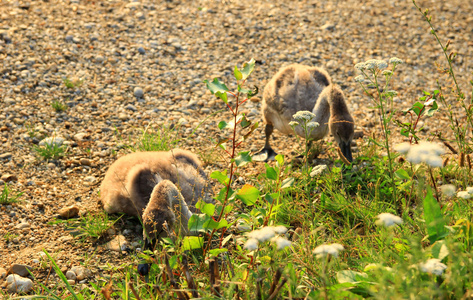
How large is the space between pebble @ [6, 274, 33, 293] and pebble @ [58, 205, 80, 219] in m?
0.98

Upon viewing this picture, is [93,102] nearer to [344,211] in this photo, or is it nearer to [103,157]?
[103,157]

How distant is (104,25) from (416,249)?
7773mm

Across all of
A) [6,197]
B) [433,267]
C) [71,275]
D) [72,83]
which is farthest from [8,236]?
[433,267]

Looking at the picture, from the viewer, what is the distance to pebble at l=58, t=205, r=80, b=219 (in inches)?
192

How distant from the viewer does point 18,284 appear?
12.8 feet

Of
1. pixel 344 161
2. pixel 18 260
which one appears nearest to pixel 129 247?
pixel 18 260

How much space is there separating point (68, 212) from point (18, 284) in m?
1.08

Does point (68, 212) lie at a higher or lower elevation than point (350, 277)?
lower

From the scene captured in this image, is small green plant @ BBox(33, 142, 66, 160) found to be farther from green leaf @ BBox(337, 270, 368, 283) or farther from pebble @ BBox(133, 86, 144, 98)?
green leaf @ BBox(337, 270, 368, 283)

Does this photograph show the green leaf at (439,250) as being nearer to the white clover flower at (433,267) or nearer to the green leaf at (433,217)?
the green leaf at (433,217)

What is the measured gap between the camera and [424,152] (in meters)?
2.53

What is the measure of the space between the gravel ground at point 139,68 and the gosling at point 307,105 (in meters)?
0.46

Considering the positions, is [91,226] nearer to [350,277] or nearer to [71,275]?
[71,275]

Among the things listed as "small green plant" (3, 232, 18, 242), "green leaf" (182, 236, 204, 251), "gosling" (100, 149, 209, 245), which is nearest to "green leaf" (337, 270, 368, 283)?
"green leaf" (182, 236, 204, 251)
